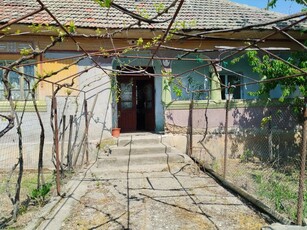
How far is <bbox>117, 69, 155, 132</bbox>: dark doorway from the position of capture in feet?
32.6

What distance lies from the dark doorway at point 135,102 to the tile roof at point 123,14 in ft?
7.75

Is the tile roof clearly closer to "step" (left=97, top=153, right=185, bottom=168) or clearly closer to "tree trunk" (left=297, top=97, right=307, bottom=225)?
"step" (left=97, top=153, right=185, bottom=168)

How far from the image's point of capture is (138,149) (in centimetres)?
732

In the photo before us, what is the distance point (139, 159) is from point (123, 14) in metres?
5.05

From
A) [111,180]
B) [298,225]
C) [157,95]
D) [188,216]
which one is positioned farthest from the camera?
[157,95]

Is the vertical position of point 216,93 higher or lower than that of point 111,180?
higher

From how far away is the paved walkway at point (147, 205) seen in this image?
12.2ft

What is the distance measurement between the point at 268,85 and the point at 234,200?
13.7ft

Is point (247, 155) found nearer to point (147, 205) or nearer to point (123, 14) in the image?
point (147, 205)

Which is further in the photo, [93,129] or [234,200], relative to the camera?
[93,129]

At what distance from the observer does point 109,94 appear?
27.0 feet

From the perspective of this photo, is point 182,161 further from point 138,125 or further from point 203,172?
point 138,125

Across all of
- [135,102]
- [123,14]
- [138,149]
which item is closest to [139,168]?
[138,149]

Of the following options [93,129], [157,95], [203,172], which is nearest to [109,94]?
[93,129]
